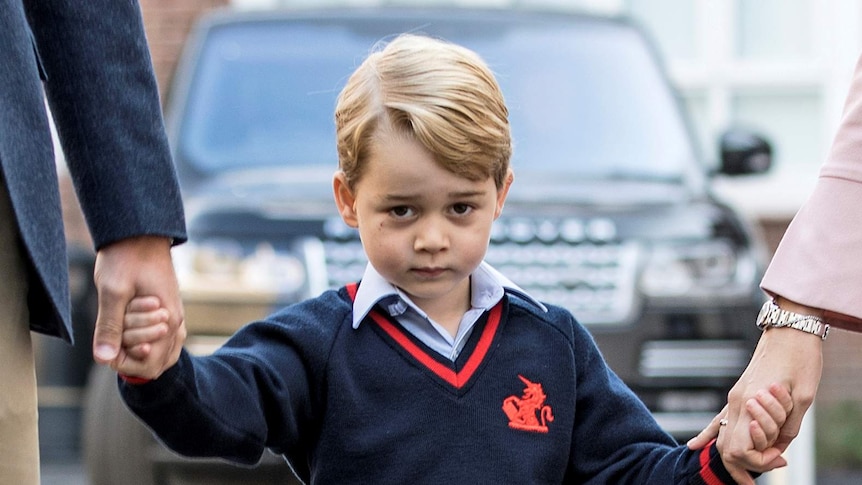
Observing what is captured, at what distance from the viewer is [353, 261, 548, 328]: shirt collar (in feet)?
8.15

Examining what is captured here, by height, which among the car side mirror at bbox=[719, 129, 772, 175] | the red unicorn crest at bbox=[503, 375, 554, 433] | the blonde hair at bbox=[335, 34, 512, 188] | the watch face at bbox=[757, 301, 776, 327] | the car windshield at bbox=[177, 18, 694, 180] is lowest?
the car side mirror at bbox=[719, 129, 772, 175]

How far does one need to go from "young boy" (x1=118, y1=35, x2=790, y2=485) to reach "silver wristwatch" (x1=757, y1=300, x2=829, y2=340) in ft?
0.46

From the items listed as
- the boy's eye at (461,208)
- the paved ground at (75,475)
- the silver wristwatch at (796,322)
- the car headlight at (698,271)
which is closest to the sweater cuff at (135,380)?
the boy's eye at (461,208)

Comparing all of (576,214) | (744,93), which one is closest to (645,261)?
(576,214)

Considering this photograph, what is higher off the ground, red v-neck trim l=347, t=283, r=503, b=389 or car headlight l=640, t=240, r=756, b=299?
red v-neck trim l=347, t=283, r=503, b=389

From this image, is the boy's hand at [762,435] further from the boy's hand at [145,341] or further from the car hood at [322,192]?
the car hood at [322,192]

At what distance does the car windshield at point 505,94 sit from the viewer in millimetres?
5785

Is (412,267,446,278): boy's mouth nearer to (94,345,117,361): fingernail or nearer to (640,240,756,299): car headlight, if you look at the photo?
(94,345,117,361): fingernail

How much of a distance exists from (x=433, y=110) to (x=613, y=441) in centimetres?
61

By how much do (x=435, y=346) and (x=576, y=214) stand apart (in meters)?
2.72

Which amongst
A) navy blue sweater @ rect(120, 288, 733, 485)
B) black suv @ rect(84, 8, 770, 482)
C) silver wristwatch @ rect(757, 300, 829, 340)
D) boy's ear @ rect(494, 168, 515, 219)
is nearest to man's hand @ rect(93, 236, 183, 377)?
navy blue sweater @ rect(120, 288, 733, 485)

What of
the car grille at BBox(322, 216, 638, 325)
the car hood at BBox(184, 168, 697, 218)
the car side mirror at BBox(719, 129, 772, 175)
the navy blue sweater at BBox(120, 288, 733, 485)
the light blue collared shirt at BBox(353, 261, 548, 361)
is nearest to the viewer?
the navy blue sweater at BBox(120, 288, 733, 485)

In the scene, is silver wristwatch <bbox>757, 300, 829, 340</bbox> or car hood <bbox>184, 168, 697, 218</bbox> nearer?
silver wristwatch <bbox>757, 300, 829, 340</bbox>

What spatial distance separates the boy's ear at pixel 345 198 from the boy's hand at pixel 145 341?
47cm
